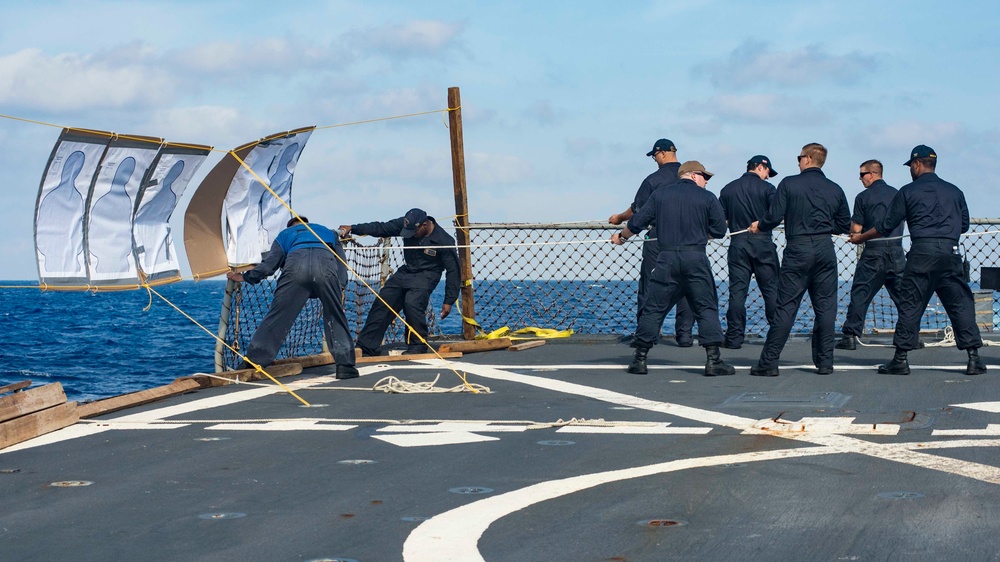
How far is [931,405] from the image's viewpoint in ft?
26.3

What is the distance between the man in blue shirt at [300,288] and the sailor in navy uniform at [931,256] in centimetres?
503

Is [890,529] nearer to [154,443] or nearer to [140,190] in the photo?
[154,443]

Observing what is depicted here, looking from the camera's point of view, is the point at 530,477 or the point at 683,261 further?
the point at 683,261

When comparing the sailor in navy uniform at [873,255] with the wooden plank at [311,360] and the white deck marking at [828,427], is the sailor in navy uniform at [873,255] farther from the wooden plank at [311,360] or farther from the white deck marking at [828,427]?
the wooden plank at [311,360]

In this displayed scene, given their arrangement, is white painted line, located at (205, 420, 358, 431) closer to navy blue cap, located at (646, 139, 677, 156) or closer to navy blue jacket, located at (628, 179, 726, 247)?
navy blue jacket, located at (628, 179, 726, 247)

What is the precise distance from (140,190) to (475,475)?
5695mm

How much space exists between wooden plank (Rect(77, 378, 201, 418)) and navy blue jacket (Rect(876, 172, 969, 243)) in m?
6.47

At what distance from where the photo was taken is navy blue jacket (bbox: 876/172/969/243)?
33.0ft

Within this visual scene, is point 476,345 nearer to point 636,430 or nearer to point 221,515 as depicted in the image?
point 636,430

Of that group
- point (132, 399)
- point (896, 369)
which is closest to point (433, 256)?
point (132, 399)

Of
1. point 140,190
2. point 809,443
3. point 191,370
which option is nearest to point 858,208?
point 809,443

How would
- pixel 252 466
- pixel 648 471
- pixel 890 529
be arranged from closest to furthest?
pixel 890 529, pixel 648 471, pixel 252 466

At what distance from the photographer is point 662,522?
15.4 feet

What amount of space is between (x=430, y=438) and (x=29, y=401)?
2.73 meters
